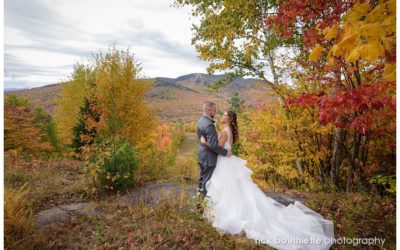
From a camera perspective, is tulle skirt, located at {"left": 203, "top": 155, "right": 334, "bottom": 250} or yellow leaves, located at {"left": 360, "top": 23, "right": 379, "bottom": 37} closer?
yellow leaves, located at {"left": 360, "top": 23, "right": 379, "bottom": 37}

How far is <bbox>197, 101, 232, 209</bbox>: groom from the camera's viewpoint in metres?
5.43

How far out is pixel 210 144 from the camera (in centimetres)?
544

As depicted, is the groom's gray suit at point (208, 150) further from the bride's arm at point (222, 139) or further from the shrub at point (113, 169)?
the shrub at point (113, 169)

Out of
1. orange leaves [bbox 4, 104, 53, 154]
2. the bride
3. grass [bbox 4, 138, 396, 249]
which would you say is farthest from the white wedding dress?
orange leaves [bbox 4, 104, 53, 154]

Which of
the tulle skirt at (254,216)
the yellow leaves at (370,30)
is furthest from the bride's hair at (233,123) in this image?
the yellow leaves at (370,30)

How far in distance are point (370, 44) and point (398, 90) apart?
0.51 metres

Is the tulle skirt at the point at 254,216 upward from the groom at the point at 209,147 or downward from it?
downward

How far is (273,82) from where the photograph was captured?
31.5 feet

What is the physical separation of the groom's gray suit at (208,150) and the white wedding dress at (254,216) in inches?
4.8

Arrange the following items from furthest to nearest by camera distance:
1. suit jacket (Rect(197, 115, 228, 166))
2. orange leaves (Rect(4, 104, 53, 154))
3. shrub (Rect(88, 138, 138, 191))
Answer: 1. orange leaves (Rect(4, 104, 53, 154))
2. shrub (Rect(88, 138, 138, 191))
3. suit jacket (Rect(197, 115, 228, 166))

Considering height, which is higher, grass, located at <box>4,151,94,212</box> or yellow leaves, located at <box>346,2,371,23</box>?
yellow leaves, located at <box>346,2,371,23</box>

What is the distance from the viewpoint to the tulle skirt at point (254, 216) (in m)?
4.64

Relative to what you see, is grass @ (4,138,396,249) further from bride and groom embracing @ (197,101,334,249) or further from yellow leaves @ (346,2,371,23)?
yellow leaves @ (346,2,371,23)

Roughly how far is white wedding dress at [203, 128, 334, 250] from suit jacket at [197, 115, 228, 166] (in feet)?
0.47
